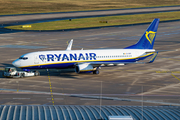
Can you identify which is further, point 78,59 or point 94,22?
point 94,22

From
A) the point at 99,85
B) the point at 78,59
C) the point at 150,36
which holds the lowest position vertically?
the point at 99,85

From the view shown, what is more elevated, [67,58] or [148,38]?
[148,38]

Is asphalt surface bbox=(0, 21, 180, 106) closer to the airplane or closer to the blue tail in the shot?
the airplane

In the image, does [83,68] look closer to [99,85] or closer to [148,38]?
[99,85]

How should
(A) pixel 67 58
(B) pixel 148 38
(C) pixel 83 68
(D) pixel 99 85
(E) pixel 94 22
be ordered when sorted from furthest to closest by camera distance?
(E) pixel 94 22, (B) pixel 148 38, (A) pixel 67 58, (C) pixel 83 68, (D) pixel 99 85

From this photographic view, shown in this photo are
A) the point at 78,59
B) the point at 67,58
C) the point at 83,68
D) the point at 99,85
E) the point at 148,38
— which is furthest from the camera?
the point at 148,38

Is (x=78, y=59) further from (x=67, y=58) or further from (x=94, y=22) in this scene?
(x=94, y=22)

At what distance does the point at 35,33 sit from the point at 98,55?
6515cm

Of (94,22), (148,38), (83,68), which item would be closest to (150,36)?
(148,38)

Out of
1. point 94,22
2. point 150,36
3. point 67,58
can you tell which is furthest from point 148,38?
point 94,22

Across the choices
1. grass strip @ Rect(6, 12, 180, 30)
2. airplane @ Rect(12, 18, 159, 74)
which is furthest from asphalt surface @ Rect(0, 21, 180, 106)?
grass strip @ Rect(6, 12, 180, 30)

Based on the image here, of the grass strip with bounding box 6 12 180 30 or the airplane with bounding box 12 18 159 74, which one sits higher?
the grass strip with bounding box 6 12 180 30

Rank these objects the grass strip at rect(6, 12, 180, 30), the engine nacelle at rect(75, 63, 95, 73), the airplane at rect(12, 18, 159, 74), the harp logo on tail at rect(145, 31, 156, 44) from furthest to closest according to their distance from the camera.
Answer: the grass strip at rect(6, 12, 180, 30)
the harp logo on tail at rect(145, 31, 156, 44)
the airplane at rect(12, 18, 159, 74)
the engine nacelle at rect(75, 63, 95, 73)

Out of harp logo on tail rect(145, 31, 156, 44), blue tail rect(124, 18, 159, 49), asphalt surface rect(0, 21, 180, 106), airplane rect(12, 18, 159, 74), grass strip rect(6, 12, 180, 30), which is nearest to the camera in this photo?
asphalt surface rect(0, 21, 180, 106)
